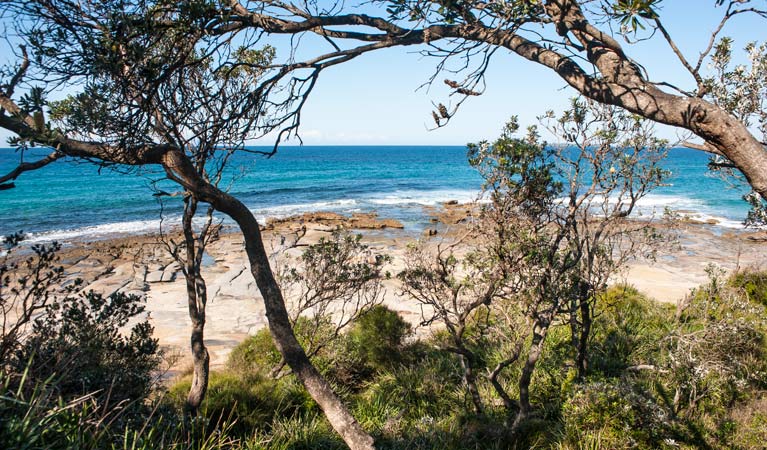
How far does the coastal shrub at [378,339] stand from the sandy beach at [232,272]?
172cm

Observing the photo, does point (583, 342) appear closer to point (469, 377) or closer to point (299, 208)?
point (469, 377)

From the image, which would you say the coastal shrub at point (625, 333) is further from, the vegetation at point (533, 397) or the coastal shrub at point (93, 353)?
the coastal shrub at point (93, 353)

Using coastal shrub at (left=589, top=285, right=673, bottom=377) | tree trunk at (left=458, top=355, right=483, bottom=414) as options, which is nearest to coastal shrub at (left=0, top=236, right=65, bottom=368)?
tree trunk at (left=458, top=355, right=483, bottom=414)

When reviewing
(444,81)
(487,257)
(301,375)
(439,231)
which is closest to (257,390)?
(301,375)

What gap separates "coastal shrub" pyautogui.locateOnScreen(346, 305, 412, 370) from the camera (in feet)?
30.8

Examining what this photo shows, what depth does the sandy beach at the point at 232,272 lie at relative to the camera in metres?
12.3

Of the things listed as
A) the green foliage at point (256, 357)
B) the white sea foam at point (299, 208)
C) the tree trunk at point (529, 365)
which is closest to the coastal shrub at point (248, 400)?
the green foliage at point (256, 357)

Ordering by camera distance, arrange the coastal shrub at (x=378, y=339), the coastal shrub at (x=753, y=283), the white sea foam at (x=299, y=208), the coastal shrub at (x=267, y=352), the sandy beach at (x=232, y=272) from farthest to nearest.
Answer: the white sea foam at (x=299, y=208) → the sandy beach at (x=232, y=272) → the coastal shrub at (x=753, y=283) → the coastal shrub at (x=378, y=339) → the coastal shrub at (x=267, y=352)

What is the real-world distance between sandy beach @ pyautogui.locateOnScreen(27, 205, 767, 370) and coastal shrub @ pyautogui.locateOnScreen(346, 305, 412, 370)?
1717mm

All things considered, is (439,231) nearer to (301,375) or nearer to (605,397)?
(605,397)

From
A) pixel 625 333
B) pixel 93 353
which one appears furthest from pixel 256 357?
pixel 625 333

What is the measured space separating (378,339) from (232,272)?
986 centimetres

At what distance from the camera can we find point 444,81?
366cm

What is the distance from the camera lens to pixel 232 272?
17.7 meters
